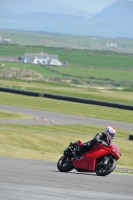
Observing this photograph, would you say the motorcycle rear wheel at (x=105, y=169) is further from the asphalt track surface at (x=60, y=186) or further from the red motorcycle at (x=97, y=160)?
the asphalt track surface at (x=60, y=186)

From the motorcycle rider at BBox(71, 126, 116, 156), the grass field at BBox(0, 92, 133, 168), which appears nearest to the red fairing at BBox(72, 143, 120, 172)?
the motorcycle rider at BBox(71, 126, 116, 156)

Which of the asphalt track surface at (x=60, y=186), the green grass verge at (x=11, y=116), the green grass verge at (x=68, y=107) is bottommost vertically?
the green grass verge at (x=68, y=107)

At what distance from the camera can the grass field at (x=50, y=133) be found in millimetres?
33312

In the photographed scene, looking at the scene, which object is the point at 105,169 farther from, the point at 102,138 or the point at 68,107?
the point at 68,107

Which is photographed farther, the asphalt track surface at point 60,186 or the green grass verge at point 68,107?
the green grass verge at point 68,107

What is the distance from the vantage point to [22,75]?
134 meters

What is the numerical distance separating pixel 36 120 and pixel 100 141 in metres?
39.3

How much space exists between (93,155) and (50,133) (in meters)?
29.0

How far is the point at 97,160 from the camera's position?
796 inches

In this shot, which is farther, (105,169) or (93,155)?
(93,155)

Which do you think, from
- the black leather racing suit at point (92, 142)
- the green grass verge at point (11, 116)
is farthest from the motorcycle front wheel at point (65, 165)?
the green grass verge at point (11, 116)

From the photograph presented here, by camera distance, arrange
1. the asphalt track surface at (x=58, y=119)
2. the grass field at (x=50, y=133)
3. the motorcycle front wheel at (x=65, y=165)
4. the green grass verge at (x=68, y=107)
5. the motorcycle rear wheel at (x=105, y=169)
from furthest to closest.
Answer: the green grass verge at (x=68, y=107) → the asphalt track surface at (x=58, y=119) → the grass field at (x=50, y=133) → the motorcycle front wheel at (x=65, y=165) → the motorcycle rear wheel at (x=105, y=169)

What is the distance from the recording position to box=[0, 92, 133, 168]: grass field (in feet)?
109

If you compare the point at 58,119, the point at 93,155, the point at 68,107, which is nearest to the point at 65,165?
the point at 93,155
